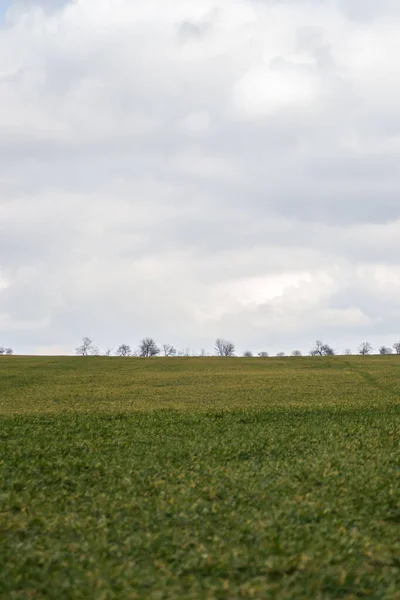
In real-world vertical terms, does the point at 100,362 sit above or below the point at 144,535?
above

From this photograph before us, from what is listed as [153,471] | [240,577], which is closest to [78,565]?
[240,577]

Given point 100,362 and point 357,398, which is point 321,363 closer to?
point 100,362

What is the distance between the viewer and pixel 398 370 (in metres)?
75.6

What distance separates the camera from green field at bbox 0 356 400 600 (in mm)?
14188

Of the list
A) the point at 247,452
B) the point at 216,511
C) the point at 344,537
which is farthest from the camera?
the point at 247,452

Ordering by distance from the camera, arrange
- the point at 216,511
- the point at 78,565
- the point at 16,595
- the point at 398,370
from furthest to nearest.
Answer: the point at 398,370
the point at 216,511
the point at 78,565
the point at 16,595

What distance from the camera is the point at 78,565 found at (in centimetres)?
1505

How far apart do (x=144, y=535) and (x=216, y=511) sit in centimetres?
270

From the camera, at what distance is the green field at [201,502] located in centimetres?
1419

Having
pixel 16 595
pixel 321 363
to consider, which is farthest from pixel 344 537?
pixel 321 363

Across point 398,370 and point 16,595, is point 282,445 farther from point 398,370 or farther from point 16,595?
point 398,370

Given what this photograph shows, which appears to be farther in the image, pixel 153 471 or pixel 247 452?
pixel 247 452

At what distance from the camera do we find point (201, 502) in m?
19.8

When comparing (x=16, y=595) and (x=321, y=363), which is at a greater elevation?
(x=321, y=363)
